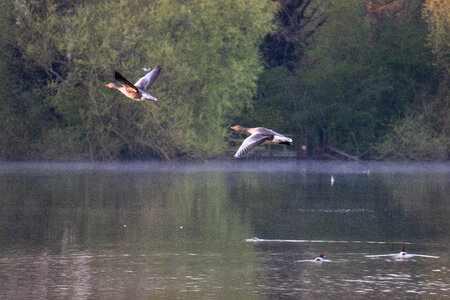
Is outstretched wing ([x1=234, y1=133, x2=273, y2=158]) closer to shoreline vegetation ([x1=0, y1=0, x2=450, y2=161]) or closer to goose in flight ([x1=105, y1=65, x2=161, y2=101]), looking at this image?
goose in flight ([x1=105, y1=65, x2=161, y2=101])

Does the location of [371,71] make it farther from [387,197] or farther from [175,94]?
[387,197]

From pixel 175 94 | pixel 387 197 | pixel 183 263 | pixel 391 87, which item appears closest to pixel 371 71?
pixel 391 87

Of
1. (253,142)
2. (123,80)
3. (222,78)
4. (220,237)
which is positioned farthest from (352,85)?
(123,80)

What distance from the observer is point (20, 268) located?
23297 mm

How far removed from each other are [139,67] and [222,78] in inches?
311

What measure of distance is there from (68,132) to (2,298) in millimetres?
48078

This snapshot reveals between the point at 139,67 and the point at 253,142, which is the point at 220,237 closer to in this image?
the point at 253,142

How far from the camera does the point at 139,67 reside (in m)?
64.2

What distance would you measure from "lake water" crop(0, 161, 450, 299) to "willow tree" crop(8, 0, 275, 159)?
392 inches

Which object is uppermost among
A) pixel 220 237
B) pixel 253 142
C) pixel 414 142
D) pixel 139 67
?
pixel 139 67

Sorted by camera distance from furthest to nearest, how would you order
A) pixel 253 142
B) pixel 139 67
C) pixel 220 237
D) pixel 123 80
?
pixel 139 67 → pixel 220 237 → pixel 253 142 → pixel 123 80

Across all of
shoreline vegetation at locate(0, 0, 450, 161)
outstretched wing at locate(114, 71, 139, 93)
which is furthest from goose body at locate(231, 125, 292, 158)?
shoreline vegetation at locate(0, 0, 450, 161)

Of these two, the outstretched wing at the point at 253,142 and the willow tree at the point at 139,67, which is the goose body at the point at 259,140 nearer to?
the outstretched wing at the point at 253,142

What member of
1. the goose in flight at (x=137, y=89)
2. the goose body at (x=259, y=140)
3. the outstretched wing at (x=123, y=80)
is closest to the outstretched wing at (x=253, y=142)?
the goose body at (x=259, y=140)
